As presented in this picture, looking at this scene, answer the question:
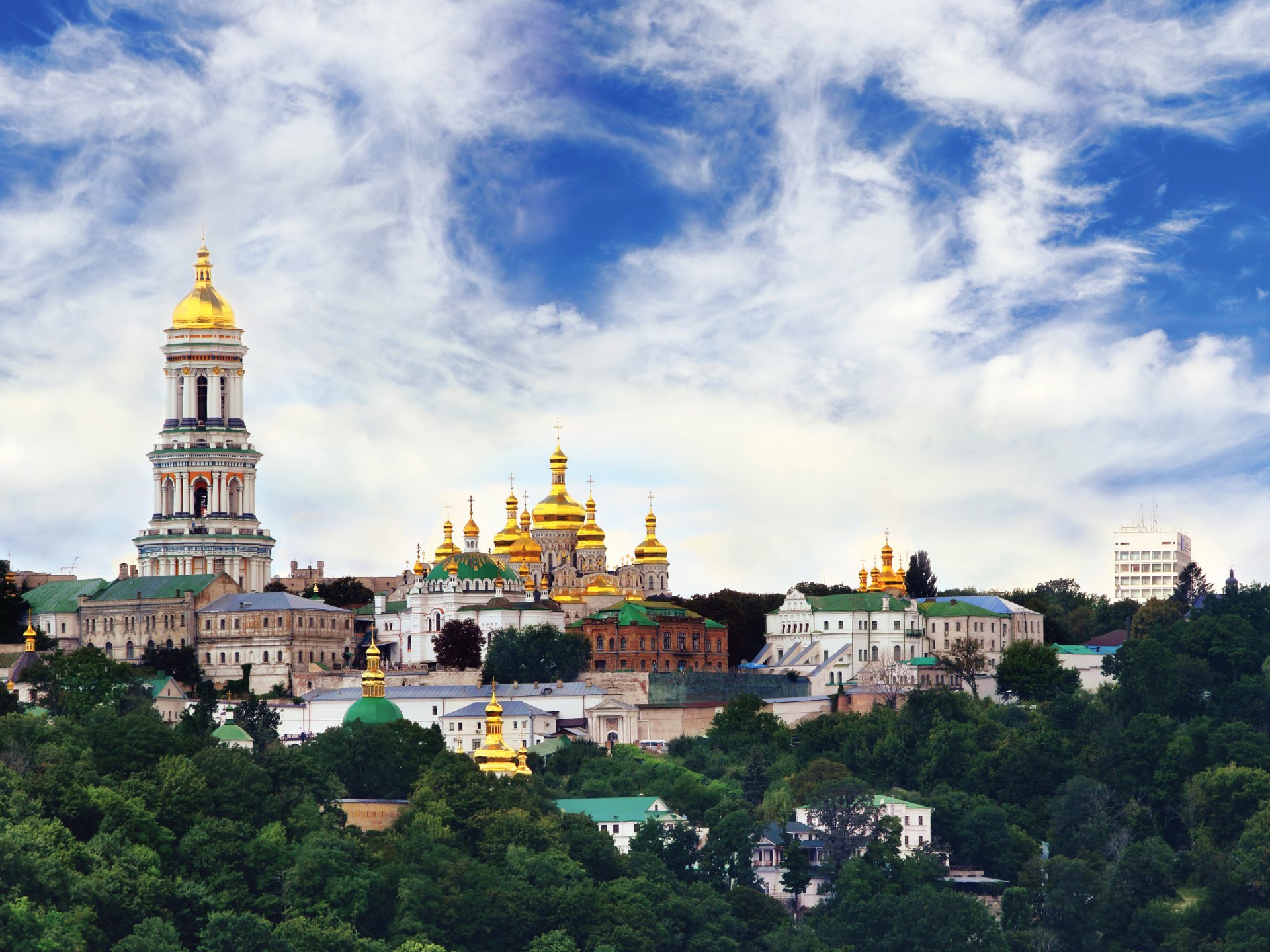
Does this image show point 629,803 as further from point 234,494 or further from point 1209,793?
point 234,494

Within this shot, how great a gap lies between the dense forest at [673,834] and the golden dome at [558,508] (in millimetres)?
28337

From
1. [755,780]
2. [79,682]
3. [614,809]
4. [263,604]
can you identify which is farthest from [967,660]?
[79,682]

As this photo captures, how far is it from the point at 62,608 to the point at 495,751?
24720mm

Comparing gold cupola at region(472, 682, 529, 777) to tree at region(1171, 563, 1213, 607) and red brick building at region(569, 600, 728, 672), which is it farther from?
tree at region(1171, 563, 1213, 607)

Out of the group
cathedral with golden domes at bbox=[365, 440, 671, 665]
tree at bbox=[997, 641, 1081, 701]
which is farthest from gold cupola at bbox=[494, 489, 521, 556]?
tree at bbox=[997, 641, 1081, 701]

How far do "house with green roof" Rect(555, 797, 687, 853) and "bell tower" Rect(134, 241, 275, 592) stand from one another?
28.0 meters

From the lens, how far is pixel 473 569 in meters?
135

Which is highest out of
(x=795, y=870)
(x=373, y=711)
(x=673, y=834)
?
(x=373, y=711)

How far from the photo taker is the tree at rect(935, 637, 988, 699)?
417ft

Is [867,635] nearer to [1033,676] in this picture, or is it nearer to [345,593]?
[1033,676]

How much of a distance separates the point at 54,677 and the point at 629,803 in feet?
63.2

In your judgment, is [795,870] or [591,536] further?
[591,536]

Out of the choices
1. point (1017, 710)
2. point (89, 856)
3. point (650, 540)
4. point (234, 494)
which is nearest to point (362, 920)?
point (89, 856)

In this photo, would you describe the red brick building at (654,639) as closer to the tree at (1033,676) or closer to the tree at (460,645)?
the tree at (460,645)
